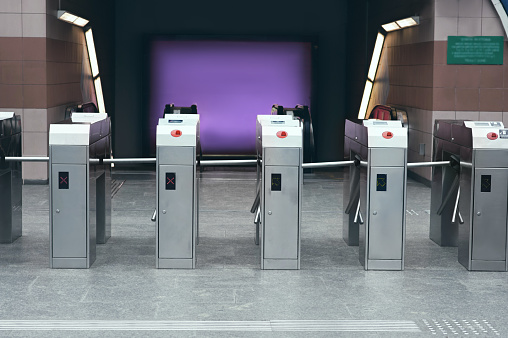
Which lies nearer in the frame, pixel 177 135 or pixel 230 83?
pixel 177 135

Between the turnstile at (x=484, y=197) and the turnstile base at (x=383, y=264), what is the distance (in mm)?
487

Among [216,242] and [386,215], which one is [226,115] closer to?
[216,242]

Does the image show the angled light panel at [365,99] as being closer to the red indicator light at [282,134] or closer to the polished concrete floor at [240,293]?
the polished concrete floor at [240,293]

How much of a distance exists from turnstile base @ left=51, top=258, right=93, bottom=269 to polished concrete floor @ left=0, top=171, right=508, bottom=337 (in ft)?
0.21

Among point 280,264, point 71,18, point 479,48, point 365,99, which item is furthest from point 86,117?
point 365,99

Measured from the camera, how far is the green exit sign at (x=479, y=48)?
8664 millimetres

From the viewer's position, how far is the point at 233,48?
12.6 m

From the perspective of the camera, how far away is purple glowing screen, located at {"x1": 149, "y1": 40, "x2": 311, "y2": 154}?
12.4 metres

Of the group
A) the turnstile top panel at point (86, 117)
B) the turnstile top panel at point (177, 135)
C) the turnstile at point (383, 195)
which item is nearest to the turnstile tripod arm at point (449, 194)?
the turnstile at point (383, 195)

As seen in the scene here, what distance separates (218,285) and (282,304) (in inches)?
21.6

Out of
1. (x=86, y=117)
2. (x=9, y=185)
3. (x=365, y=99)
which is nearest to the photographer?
(x=9, y=185)

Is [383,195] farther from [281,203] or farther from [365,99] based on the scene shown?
[365,99]

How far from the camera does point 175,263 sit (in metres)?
5.09

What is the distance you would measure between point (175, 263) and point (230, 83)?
7.81 meters
